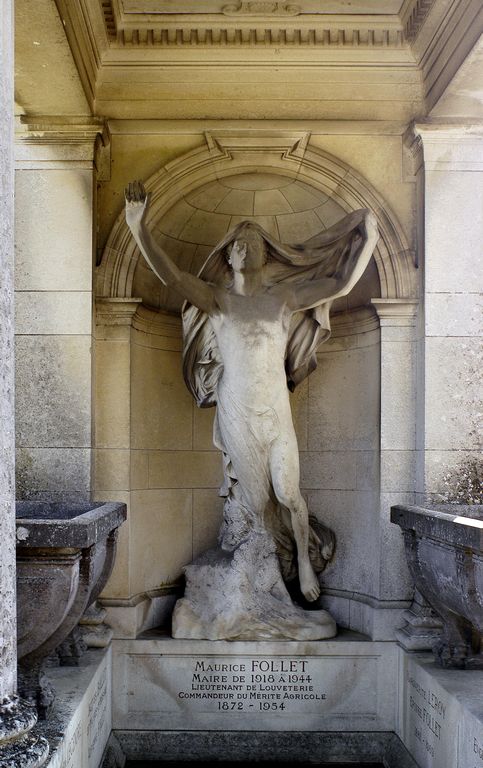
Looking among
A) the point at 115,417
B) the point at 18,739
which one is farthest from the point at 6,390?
the point at 115,417

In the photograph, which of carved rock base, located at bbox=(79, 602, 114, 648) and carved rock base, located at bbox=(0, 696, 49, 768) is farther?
carved rock base, located at bbox=(79, 602, 114, 648)

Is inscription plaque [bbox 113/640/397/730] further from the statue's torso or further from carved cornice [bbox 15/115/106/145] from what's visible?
carved cornice [bbox 15/115/106/145]

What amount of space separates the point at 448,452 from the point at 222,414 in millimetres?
1322

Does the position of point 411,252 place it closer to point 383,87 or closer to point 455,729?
point 383,87

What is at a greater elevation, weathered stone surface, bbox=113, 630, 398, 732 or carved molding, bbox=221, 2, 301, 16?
carved molding, bbox=221, 2, 301, 16

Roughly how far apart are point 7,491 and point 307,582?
2.84m

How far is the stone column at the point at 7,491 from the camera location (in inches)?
94.4

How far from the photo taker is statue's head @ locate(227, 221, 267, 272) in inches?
188

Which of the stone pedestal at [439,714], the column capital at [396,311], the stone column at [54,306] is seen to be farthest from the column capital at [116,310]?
the stone pedestal at [439,714]

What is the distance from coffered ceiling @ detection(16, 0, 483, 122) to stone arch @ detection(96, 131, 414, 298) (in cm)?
20

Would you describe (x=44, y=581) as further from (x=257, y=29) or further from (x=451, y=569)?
(x=257, y=29)

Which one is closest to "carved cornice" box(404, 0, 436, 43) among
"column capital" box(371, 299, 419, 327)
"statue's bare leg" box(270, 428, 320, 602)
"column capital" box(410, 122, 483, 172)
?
"column capital" box(410, 122, 483, 172)

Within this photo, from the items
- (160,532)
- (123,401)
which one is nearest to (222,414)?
(123,401)

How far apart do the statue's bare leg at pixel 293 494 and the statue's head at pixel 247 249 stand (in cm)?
102
